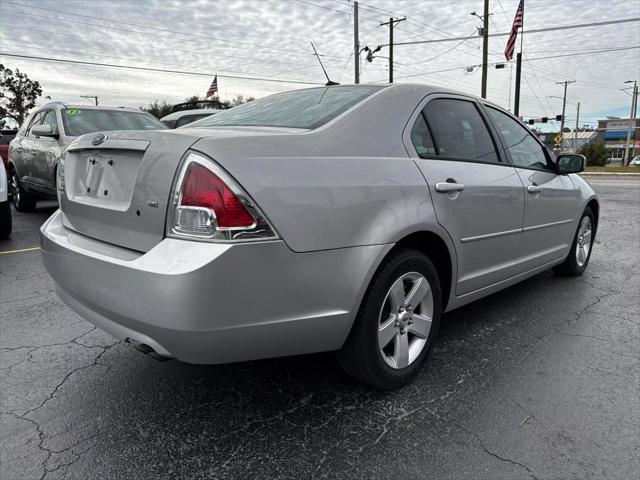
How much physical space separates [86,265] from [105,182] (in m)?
0.42

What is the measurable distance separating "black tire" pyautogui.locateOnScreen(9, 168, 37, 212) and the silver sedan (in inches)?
277

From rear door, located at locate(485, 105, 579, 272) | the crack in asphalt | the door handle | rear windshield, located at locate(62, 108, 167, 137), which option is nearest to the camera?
the crack in asphalt

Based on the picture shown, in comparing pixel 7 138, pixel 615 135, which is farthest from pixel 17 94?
pixel 615 135

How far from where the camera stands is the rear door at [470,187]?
2.77 meters

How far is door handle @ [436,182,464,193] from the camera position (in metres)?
2.70

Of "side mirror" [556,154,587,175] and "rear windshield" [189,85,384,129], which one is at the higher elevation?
"rear windshield" [189,85,384,129]

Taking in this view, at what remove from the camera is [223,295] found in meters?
1.87

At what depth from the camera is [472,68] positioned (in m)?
30.9

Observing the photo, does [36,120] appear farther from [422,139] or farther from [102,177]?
[422,139]

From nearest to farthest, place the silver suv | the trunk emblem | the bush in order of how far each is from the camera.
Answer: the trunk emblem
the silver suv
the bush

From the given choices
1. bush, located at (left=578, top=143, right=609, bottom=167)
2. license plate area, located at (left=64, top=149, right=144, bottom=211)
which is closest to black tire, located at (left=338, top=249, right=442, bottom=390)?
license plate area, located at (left=64, top=149, right=144, bottom=211)

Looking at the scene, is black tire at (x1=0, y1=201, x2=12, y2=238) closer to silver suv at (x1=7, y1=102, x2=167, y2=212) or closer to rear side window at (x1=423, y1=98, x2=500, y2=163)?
silver suv at (x1=7, y1=102, x2=167, y2=212)

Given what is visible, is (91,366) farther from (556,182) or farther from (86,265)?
(556,182)

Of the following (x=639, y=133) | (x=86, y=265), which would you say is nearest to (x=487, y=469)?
(x=86, y=265)
